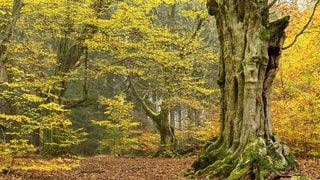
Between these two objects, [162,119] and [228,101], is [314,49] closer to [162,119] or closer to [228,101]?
[228,101]

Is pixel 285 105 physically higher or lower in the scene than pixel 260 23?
lower

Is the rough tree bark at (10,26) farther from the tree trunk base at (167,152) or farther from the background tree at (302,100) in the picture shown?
the tree trunk base at (167,152)

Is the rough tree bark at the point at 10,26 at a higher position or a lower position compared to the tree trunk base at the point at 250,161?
higher

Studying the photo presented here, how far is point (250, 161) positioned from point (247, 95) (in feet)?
5.76

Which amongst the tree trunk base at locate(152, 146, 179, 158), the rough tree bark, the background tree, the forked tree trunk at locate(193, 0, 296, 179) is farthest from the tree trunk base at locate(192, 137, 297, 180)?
the tree trunk base at locate(152, 146, 179, 158)

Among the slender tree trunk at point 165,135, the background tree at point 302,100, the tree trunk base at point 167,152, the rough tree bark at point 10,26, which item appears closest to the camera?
the rough tree bark at point 10,26

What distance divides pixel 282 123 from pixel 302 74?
2290 millimetres

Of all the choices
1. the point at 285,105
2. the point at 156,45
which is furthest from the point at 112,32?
the point at 285,105

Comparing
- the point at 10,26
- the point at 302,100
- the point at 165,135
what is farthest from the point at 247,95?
the point at 165,135

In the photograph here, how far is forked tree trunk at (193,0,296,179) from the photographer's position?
886 cm

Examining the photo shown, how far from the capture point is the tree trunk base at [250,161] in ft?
26.9

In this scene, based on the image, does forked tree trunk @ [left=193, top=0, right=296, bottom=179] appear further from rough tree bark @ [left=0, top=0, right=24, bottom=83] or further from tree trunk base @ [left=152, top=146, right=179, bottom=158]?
tree trunk base @ [left=152, top=146, right=179, bottom=158]

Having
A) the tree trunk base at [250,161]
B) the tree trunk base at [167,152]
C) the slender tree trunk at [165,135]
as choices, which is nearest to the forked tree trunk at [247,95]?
the tree trunk base at [250,161]

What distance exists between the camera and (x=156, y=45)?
18.7m
